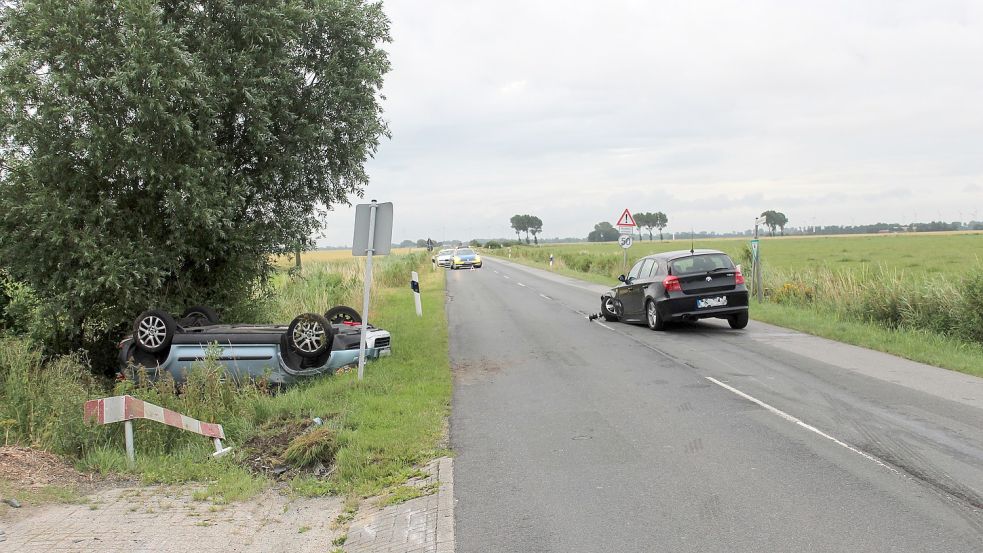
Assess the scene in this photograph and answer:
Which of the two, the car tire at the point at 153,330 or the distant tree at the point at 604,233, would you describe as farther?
the distant tree at the point at 604,233

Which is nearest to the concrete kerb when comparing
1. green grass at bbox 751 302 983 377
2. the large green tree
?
the large green tree

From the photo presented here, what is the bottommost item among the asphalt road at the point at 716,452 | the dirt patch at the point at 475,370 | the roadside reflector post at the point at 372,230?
the dirt patch at the point at 475,370

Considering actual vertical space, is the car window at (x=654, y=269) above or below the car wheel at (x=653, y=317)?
above

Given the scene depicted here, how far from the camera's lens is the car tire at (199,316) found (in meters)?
11.1

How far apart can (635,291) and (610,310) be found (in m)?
1.51

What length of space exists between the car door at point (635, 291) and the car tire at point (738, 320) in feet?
6.02

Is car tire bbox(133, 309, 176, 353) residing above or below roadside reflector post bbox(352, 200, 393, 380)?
below

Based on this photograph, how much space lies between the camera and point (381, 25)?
1256 centimetres

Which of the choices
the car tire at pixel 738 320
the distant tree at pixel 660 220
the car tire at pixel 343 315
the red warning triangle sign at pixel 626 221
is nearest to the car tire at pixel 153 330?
the car tire at pixel 343 315

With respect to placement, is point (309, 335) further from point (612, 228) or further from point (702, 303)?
point (612, 228)

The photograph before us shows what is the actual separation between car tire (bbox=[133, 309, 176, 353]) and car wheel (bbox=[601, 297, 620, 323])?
10.2 m

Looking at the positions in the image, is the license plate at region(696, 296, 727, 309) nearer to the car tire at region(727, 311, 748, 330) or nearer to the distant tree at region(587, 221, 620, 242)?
the car tire at region(727, 311, 748, 330)

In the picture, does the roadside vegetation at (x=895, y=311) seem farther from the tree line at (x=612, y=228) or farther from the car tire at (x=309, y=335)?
the tree line at (x=612, y=228)

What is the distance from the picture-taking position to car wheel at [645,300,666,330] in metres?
14.7
